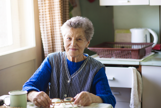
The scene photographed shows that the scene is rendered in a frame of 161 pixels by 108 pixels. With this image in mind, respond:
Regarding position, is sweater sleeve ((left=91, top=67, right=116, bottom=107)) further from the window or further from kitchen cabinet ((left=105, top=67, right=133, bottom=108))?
the window

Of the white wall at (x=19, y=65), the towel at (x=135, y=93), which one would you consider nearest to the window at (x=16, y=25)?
the white wall at (x=19, y=65)

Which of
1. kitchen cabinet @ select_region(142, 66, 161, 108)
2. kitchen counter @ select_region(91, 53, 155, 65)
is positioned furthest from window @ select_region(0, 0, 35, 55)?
kitchen cabinet @ select_region(142, 66, 161, 108)

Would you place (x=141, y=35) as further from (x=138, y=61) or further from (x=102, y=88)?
(x=102, y=88)

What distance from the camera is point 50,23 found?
2.25 meters

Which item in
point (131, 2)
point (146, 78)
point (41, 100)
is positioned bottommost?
point (146, 78)

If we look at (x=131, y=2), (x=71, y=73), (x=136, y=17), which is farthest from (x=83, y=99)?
(x=136, y=17)

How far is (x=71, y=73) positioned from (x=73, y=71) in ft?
0.07

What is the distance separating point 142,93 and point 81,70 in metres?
0.78

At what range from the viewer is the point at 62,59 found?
67.2 inches

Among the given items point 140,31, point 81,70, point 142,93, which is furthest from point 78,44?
point 140,31

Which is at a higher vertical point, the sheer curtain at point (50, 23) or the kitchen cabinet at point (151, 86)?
the sheer curtain at point (50, 23)

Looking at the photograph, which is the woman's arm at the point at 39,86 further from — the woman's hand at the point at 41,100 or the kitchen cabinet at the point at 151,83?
the kitchen cabinet at the point at 151,83

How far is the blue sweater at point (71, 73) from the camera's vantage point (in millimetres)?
1507

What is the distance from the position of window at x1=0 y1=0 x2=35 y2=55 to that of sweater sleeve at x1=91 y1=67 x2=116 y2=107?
A: 745 millimetres
